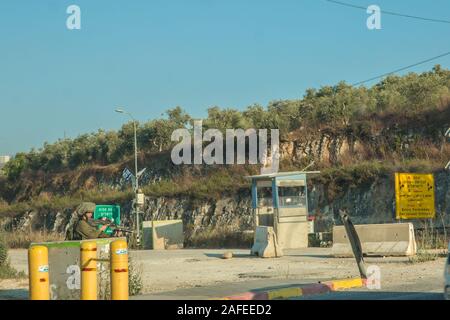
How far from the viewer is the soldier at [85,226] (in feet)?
47.2

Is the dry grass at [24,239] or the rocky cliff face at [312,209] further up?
the rocky cliff face at [312,209]

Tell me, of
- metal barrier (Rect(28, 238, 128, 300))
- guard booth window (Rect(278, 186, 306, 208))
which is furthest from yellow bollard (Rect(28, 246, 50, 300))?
guard booth window (Rect(278, 186, 306, 208))

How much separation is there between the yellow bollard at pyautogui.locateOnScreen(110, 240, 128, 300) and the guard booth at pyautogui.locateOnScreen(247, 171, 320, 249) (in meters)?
17.1

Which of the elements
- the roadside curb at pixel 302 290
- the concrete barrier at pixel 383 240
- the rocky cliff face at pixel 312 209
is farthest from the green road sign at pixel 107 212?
the roadside curb at pixel 302 290

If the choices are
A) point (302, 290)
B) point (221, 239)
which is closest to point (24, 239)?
point (221, 239)

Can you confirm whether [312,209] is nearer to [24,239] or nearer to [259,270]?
[259,270]

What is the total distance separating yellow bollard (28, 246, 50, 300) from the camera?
10.8 metres

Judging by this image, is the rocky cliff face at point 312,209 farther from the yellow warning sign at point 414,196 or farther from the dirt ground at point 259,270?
the dirt ground at point 259,270

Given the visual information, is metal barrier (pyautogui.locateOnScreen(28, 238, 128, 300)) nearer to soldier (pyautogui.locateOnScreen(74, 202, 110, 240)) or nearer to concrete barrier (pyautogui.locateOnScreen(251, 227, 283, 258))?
soldier (pyautogui.locateOnScreen(74, 202, 110, 240))

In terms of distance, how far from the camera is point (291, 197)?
2864cm

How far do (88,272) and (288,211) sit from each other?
57.3 ft

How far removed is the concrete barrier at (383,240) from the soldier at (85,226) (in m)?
9.84

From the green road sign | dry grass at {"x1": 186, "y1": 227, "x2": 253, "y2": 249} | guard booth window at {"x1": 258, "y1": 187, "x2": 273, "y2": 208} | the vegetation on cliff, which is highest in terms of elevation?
the vegetation on cliff
